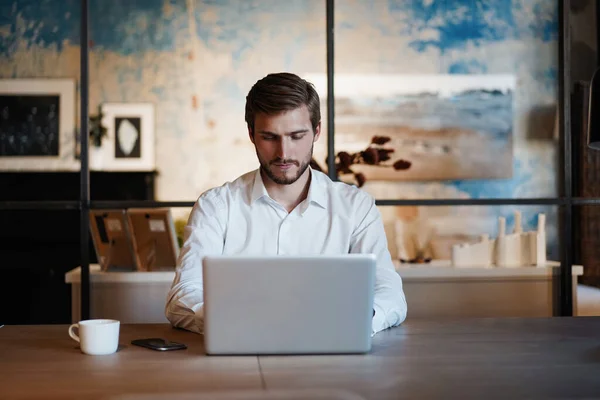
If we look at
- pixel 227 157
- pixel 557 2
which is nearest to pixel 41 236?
pixel 227 157

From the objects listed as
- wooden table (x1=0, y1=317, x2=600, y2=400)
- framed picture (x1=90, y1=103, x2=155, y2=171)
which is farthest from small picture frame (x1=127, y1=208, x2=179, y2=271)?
wooden table (x1=0, y1=317, x2=600, y2=400)

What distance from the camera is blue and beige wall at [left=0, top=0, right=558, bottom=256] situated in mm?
3549

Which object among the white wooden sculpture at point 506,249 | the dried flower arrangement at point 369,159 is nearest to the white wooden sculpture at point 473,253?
the white wooden sculpture at point 506,249

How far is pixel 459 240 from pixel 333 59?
3.29 feet

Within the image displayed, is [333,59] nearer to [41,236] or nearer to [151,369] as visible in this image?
[41,236]

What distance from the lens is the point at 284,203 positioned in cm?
295

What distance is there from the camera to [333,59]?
11.8ft

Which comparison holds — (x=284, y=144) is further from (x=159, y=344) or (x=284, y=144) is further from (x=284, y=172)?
(x=159, y=344)

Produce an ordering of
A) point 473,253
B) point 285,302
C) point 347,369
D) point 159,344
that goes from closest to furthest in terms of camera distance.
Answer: point 347,369 → point 285,302 → point 159,344 → point 473,253

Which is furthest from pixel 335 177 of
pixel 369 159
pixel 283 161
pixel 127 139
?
pixel 127 139

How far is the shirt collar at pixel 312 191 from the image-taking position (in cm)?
291

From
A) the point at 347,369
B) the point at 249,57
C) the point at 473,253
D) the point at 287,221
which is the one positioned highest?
the point at 249,57

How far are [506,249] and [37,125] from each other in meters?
2.19

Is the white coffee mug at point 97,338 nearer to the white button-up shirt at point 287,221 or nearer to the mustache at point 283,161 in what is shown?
the white button-up shirt at point 287,221
